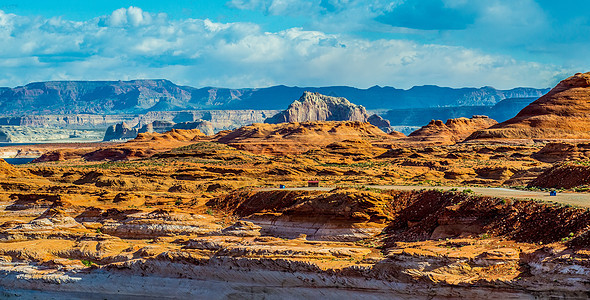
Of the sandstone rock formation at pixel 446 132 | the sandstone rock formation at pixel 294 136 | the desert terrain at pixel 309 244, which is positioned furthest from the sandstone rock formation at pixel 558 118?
the desert terrain at pixel 309 244

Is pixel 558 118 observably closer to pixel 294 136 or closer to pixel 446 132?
pixel 446 132

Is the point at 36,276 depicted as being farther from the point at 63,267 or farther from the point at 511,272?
the point at 511,272

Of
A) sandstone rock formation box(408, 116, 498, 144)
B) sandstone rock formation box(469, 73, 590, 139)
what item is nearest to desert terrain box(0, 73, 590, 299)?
sandstone rock formation box(469, 73, 590, 139)

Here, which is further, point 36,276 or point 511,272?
point 36,276

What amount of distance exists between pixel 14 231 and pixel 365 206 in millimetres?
21780

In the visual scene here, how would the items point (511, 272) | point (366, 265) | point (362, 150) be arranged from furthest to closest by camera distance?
point (362, 150) < point (366, 265) < point (511, 272)

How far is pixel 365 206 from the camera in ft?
122

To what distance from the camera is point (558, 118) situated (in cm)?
11888

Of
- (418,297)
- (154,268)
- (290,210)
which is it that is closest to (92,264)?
(154,268)

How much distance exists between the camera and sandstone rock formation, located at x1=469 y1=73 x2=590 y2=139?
115 m

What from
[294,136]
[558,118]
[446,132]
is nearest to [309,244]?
[558,118]

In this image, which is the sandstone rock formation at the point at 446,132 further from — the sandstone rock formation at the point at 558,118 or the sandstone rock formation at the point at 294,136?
the sandstone rock formation at the point at 558,118

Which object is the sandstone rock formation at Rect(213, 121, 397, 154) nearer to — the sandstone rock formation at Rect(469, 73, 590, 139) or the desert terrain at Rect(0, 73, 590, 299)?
the sandstone rock formation at Rect(469, 73, 590, 139)

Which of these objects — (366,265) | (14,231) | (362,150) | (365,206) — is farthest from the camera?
(362,150)
